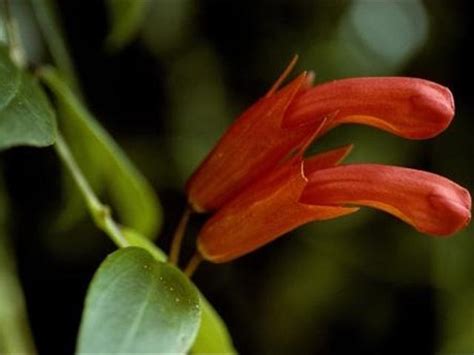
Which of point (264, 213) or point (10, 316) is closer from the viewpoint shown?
point (264, 213)

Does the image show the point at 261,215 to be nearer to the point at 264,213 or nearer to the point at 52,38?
the point at 264,213

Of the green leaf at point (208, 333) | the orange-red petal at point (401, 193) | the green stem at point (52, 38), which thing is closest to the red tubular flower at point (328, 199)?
the orange-red petal at point (401, 193)

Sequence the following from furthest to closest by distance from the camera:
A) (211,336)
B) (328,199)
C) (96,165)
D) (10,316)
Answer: (10,316)
(96,165)
(211,336)
(328,199)

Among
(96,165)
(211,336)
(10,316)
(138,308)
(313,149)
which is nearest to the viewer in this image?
(138,308)

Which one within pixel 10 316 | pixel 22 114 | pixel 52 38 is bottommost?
pixel 10 316

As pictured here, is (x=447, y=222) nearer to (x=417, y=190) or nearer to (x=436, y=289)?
(x=417, y=190)

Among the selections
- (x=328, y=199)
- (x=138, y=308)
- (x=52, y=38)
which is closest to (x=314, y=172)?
(x=328, y=199)

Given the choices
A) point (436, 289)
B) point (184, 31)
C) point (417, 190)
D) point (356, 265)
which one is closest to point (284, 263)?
point (356, 265)
